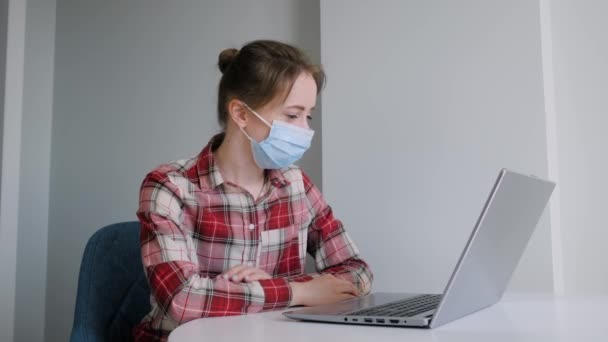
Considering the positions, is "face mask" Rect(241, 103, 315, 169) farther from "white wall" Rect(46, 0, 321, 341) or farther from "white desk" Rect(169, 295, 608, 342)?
"white wall" Rect(46, 0, 321, 341)

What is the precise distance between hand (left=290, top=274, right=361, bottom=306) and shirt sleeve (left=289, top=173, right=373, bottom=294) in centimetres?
10

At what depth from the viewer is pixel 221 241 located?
136 centimetres

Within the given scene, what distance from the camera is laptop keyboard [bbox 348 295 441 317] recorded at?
0.89 meters

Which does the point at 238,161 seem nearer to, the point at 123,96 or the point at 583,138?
the point at 583,138

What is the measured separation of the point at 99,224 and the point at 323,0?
1.24 metres

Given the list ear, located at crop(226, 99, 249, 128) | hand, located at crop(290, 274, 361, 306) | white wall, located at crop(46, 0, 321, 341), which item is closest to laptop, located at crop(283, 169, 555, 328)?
hand, located at crop(290, 274, 361, 306)

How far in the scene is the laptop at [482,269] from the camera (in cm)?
78

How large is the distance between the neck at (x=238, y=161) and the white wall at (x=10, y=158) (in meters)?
1.26

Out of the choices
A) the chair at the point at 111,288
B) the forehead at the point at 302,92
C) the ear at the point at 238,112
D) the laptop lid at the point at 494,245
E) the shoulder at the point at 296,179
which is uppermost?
the forehead at the point at 302,92

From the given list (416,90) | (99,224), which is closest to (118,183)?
(99,224)

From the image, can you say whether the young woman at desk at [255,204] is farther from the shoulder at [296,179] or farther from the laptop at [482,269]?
the laptop at [482,269]

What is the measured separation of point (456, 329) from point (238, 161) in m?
0.78

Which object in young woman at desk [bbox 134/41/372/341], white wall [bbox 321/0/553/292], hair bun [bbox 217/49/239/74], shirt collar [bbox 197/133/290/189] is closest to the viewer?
young woman at desk [bbox 134/41/372/341]

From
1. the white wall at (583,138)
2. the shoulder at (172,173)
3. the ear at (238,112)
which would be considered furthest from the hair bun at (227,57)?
the white wall at (583,138)
